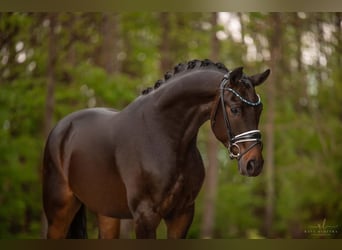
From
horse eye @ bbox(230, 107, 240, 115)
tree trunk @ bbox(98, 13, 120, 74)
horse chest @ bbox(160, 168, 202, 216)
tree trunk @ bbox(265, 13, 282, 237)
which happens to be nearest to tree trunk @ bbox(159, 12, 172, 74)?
tree trunk @ bbox(98, 13, 120, 74)

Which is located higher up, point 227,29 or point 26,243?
point 227,29

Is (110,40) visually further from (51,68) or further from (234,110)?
(234,110)

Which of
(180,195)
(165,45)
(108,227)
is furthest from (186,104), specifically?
(165,45)

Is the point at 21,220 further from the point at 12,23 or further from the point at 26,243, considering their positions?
the point at 26,243

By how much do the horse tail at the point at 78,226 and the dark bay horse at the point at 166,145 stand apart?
0.89 ft

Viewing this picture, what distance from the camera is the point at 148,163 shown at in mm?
3006

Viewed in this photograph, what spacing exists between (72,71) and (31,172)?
5.03 feet

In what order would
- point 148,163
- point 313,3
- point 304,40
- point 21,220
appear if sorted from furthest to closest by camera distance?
point 304,40 → point 21,220 → point 313,3 → point 148,163

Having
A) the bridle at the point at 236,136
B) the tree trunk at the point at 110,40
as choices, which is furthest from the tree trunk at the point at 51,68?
the bridle at the point at 236,136

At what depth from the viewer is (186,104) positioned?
3.04m

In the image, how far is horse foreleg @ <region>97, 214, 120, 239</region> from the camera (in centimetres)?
361

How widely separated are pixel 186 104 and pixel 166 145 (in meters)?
0.27

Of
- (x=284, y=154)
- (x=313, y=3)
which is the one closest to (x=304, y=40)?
(x=284, y=154)

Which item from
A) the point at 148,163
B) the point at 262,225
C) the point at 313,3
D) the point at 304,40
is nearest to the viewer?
the point at 148,163
